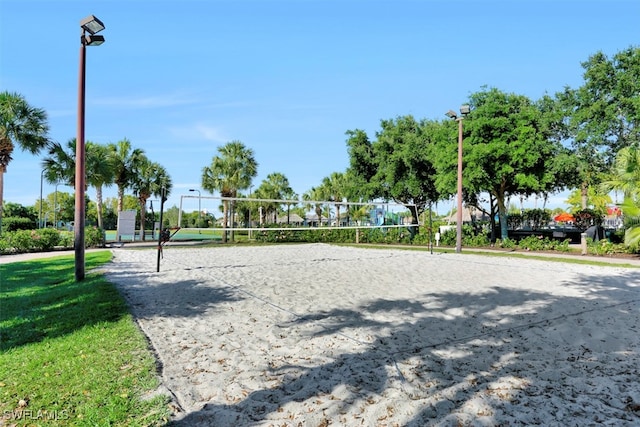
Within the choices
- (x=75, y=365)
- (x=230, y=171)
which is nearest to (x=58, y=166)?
(x=230, y=171)

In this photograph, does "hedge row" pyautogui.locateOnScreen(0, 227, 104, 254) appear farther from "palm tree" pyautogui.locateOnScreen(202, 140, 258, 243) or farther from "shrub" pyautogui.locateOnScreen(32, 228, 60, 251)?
"palm tree" pyautogui.locateOnScreen(202, 140, 258, 243)

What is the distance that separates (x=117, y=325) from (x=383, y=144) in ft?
68.1

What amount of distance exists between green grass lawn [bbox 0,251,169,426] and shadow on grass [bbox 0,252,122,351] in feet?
0.04

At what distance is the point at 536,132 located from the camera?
59.8ft

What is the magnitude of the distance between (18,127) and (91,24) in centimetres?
1540

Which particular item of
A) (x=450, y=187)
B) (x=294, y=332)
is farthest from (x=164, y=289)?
(x=450, y=187)

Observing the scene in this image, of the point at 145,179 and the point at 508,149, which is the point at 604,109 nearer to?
the point at 508,149

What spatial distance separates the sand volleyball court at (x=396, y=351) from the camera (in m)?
2.82

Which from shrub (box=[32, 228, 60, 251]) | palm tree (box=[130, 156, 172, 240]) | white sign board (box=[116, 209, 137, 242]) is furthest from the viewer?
palm tree (box=[130, 156, 172, 240])

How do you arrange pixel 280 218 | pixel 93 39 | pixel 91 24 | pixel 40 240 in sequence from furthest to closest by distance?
1. pixel 280 218
2. pixel 40 240
3. pixel 93 39
4. pixel 91 24

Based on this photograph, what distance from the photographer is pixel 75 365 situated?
362 centimetres

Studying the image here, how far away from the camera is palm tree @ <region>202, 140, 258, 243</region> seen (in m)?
29.1

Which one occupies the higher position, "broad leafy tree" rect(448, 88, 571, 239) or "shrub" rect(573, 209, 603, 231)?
"broad leafy tree" rect(448, 88, 571, 239)

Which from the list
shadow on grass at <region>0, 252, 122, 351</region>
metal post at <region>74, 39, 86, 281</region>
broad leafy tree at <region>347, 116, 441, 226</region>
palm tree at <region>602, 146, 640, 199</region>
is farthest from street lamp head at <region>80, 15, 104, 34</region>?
broad leafy tree at <region>347, 116, 441, 226</region>
